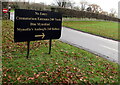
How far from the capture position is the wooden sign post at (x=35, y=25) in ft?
15.3

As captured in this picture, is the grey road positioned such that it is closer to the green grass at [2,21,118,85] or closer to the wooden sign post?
the green grass at [2,21,118,85]

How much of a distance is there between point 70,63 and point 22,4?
20.3 meters

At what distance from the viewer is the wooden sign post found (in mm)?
4664

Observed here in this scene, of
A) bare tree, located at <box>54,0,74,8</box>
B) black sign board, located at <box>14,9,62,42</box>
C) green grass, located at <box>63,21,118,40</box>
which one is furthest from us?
bare tree, located at <box>54,0,74,8</box>

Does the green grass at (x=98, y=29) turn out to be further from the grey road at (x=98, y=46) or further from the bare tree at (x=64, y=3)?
the bare tree at (x=64, y=3)

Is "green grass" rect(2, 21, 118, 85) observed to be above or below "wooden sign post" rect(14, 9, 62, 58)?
below

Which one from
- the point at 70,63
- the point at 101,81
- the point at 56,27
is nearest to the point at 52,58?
the point at 70,63

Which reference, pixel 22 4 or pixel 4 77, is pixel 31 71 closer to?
pixel 4 77

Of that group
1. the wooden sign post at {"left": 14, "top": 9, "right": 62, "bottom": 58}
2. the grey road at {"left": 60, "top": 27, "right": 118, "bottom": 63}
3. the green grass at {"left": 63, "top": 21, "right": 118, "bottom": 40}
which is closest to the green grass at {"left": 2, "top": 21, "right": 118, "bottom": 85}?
the wooden sign post at {"left": 14, "top": 9, "right": 62, "bottom": 58}

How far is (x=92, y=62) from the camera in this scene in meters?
6.11

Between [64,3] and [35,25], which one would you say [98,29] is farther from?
[64,3]

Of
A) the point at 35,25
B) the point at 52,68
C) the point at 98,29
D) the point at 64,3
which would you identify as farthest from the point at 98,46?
the point at 64,3

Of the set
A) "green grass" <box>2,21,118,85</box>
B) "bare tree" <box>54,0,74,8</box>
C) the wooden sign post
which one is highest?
"bare tree" <box>54,0,74,8</box>

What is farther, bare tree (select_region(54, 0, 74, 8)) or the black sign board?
bare tree (select_region(54, 0, 74, 8))
